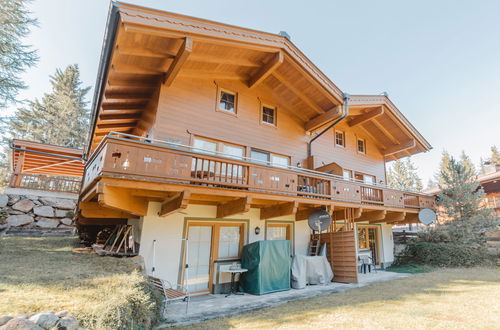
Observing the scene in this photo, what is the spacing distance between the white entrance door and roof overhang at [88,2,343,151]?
433 centimetres

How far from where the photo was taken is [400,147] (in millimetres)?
14117

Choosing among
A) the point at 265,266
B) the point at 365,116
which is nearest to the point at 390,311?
the point at 265,266

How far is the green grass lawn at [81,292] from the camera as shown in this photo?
3.01 meters

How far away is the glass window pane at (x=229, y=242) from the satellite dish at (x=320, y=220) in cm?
271

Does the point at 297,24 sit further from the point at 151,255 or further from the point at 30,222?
the point at 30,222

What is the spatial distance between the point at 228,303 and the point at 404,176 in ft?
145

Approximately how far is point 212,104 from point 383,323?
7765 mm

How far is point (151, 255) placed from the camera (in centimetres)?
678

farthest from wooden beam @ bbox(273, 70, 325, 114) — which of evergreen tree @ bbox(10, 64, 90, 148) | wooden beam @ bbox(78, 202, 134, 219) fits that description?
evergreen tree @ bbox(10, 64, 90, 148)

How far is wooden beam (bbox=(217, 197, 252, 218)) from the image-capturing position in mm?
6965

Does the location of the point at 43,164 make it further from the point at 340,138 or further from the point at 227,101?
the point at 340,138

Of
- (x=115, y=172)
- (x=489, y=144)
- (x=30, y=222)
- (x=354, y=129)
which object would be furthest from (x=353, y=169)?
(x=489, y=144)

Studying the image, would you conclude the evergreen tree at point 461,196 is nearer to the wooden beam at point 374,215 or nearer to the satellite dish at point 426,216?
the satellite dish at point 426,216

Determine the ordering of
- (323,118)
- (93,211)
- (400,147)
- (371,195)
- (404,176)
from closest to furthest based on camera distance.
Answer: (93,211) < (371,195) < (323,118) < (400,147) < (404,176)
